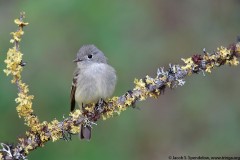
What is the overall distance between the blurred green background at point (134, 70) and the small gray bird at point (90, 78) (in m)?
0.16

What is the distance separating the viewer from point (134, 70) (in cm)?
677

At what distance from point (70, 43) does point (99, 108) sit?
108 inches

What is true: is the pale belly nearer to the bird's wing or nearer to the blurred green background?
the bird's wing

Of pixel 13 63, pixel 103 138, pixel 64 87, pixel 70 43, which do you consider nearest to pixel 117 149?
pixel 103 138

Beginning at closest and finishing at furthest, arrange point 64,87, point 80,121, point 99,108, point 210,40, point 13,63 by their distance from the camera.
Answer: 1. point 13,63
2. point 80,121
3. point 99,108
4. point 64,87
5. point 210,40

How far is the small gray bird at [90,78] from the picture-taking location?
18.4 feet

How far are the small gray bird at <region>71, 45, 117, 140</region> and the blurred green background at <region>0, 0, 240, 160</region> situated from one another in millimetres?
156

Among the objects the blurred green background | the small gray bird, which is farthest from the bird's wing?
the blurred green background

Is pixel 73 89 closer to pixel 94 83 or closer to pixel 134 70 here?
pixel 94 83

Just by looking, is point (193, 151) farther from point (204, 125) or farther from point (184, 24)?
point (184, 24)

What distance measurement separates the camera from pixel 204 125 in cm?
704

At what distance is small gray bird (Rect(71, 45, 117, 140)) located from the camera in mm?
5598

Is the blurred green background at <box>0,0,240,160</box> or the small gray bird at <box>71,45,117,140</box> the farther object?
the blurred green background at <box>0,0,240,160</box>

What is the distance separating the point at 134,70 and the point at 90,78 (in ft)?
3.40
